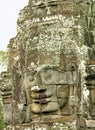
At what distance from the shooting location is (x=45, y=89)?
1196cm

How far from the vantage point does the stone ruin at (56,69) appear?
11914 mm

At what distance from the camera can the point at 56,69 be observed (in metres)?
12.1

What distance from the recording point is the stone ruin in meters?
11.9

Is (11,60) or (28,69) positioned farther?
(11,60)

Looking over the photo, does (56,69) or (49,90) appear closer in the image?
(49,90)

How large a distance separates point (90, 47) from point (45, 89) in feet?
4.73

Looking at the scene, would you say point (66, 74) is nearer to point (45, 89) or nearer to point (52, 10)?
point (45, 89)

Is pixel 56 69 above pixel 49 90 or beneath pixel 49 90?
above

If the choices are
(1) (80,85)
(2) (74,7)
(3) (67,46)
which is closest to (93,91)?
(1) (80,85)

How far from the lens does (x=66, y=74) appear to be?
12.1m

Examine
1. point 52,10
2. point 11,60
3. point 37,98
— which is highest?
point 52,10

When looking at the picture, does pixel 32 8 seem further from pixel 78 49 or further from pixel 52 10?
pixel 78 49

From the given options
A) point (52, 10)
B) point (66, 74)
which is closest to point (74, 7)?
point (52, 10)

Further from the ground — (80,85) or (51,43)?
(51,43)
